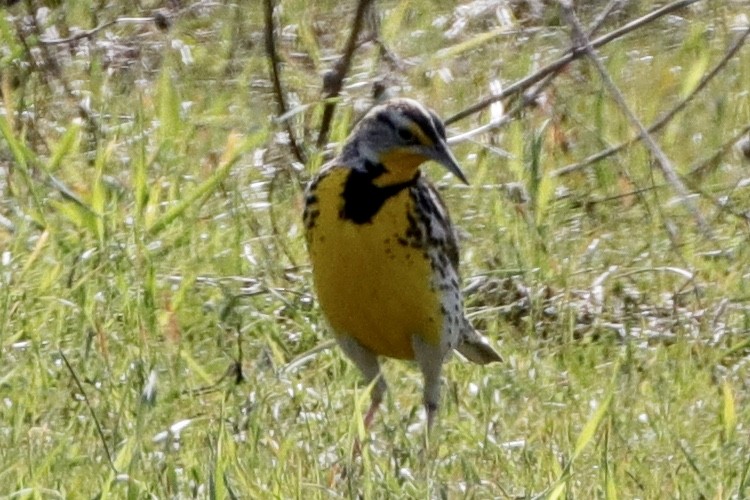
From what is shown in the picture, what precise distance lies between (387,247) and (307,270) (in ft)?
3.94

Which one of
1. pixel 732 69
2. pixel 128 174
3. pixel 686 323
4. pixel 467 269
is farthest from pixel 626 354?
pixel 732 69

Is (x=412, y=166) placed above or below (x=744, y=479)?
above

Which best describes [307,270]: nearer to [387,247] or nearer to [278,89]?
[278,89]

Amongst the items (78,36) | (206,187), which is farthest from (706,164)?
(78,36)

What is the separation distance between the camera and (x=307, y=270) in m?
6.21

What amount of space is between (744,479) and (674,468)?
0.46 m

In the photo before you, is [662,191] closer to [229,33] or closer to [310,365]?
[310,365]

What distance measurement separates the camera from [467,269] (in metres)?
6.30

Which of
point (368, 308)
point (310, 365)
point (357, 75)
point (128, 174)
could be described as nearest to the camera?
point (368, 308)

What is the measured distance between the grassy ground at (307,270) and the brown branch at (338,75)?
5 cm

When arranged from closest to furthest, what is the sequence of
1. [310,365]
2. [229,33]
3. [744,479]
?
[744,479] < [310,365] < [229,33]

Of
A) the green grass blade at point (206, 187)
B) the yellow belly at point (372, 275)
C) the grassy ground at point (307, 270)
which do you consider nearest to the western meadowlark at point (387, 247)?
the yellow belly at point (372, 275)

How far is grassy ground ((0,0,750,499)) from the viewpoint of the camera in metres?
4.57

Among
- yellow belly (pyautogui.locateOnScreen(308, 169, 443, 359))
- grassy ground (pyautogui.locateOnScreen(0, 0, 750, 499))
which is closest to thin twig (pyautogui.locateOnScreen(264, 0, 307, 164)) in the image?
grassy ground (pyautogui.locateOnScreen(0, 0, 750, 499))
